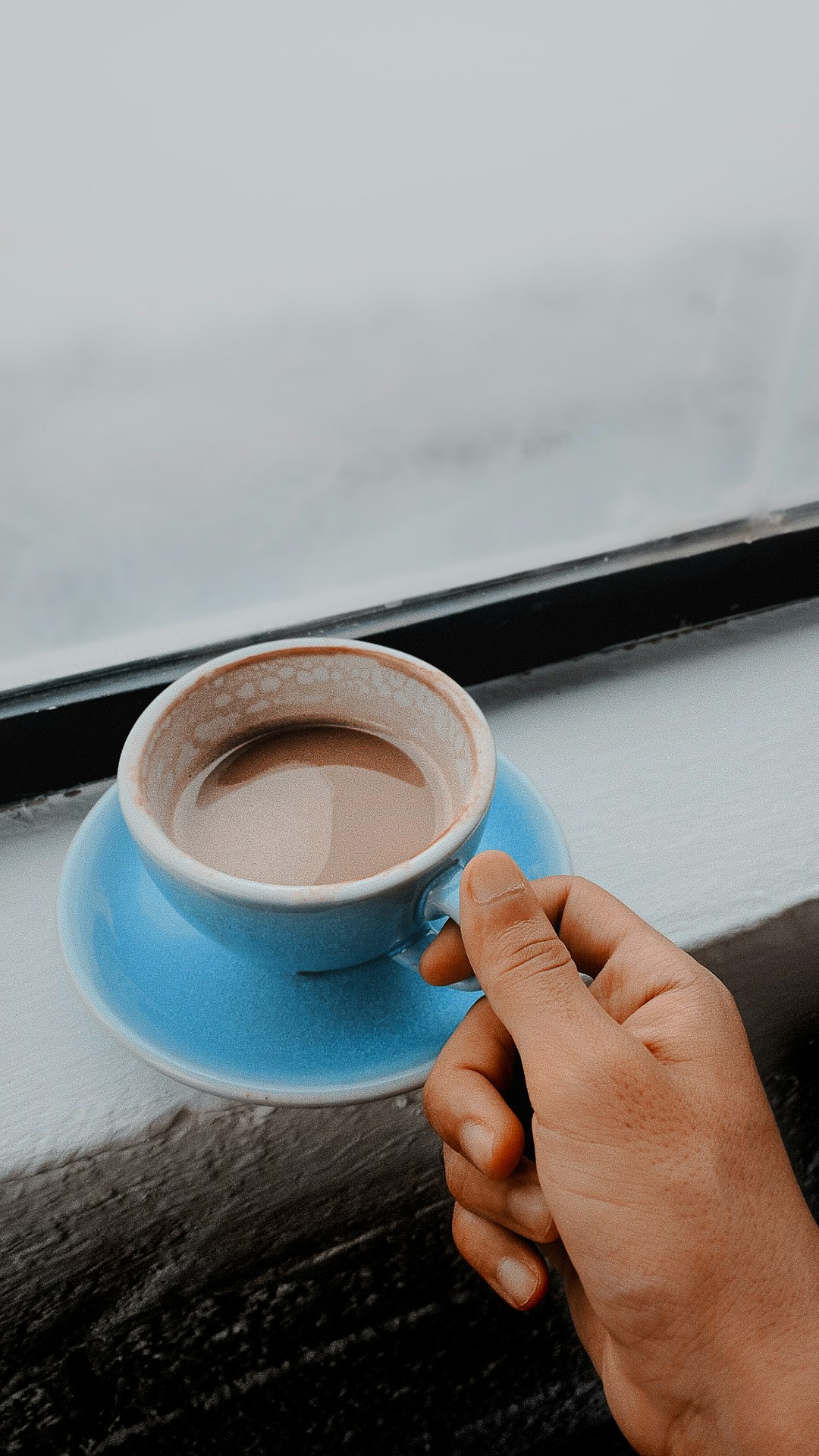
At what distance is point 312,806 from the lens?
585mm

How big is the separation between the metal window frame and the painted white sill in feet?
0.06

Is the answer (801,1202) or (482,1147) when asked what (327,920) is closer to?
(482,1147)

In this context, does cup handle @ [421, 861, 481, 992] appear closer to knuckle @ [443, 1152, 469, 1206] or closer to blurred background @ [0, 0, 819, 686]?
knuckle @ [443, 1152, 469, 1206]

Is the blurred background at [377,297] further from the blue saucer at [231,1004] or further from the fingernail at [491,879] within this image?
the fingernail at [491,879]

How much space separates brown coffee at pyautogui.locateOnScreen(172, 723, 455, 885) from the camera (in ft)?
1.79

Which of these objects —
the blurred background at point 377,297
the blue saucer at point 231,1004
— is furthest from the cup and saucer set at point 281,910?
the blurred background at point 377,297

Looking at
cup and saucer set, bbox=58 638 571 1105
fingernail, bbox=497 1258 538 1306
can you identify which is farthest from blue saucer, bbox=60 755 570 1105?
fingernail, bbox=497 1258 538 1306

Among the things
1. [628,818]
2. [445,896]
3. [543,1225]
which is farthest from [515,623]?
[543,1225]

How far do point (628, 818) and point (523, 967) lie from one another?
245 millimetres

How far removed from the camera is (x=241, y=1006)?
0.49 m

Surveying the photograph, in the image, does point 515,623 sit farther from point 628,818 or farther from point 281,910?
point 281,910

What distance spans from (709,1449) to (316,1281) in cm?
22

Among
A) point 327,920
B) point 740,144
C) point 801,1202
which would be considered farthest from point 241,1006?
point 740,144

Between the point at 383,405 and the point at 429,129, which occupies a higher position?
the point at 429,129
